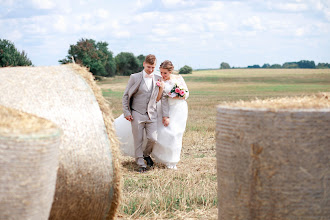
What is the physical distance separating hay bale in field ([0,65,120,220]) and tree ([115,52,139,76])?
66.9 metres

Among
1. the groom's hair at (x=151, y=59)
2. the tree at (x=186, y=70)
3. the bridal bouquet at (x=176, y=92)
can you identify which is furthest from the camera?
the tree at (x=186, y=70)

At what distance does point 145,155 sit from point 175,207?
10.7ft

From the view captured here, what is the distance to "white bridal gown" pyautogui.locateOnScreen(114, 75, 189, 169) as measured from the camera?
28.8 feet

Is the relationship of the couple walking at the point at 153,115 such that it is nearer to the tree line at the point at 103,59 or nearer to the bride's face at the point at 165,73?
the bride's face at the point at 165,73

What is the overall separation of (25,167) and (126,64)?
69.3m

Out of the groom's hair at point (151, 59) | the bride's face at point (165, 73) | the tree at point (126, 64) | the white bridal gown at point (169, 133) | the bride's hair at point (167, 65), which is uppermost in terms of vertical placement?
the tree at point (126, 64)

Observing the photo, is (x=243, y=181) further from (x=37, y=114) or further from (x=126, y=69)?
(x=126, y=69)

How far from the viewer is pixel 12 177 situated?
315 centimetres

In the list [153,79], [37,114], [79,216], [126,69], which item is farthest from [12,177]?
[126,69]

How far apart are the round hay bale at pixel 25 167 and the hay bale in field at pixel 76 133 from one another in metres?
0.70

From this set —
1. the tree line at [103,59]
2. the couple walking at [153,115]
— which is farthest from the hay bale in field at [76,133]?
the tree line at [103,59]

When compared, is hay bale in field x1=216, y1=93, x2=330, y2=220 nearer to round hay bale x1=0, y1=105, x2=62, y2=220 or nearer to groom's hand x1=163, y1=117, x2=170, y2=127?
round hay bale x1=0, y1=105, x2=62, y2=220

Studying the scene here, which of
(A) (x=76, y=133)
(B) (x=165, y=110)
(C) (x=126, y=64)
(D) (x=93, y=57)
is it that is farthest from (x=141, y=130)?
(C) (x=126, y=64)

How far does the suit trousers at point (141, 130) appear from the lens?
8.45 metres
